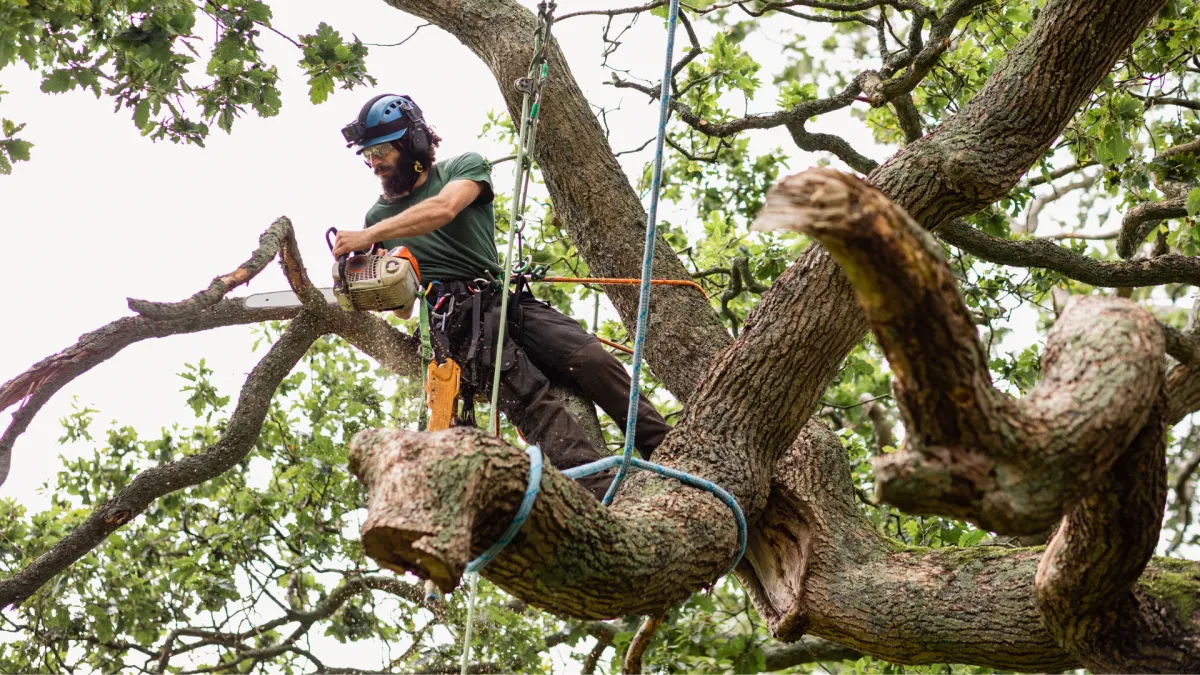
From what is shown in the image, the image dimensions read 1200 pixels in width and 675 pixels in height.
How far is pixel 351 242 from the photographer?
4230 millimetres

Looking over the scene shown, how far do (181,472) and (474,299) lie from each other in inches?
58.6

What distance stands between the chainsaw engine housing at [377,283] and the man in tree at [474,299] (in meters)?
0.07

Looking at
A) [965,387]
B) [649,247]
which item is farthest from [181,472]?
[965,387]

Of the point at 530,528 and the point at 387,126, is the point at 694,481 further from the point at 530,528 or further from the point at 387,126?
the point at 387,126

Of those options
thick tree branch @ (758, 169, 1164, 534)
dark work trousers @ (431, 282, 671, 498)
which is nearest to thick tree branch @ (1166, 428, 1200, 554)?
dark work trousers @ (431, 282, 671, 498)

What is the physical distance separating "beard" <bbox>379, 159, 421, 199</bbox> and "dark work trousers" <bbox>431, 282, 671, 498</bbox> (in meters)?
0.67

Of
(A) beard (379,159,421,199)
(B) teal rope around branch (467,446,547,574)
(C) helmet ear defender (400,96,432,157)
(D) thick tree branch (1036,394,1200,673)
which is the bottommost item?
(D) thick tree branch (1036,394,1200,673)

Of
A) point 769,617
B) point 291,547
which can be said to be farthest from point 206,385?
point 769,617

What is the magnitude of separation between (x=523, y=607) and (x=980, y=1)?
4.66 metres

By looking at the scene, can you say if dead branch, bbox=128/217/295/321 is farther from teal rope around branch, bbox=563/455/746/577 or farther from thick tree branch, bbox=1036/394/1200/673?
thick tree branch, bbox=1036/394/1200/673

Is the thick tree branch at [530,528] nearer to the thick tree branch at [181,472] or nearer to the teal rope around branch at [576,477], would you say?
the teal rope around branch at [576,477]

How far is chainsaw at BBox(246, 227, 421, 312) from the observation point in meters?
4.17

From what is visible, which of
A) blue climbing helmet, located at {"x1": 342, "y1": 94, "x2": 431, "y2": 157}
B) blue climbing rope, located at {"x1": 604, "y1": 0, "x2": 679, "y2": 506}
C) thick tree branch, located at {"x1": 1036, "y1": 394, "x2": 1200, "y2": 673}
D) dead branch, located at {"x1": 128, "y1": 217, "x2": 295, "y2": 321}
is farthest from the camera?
blue climbing helmet, located at {"x1": 342, "y1": 94, "x2": 431, "y2": 157}

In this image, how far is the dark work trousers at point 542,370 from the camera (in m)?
4.02
